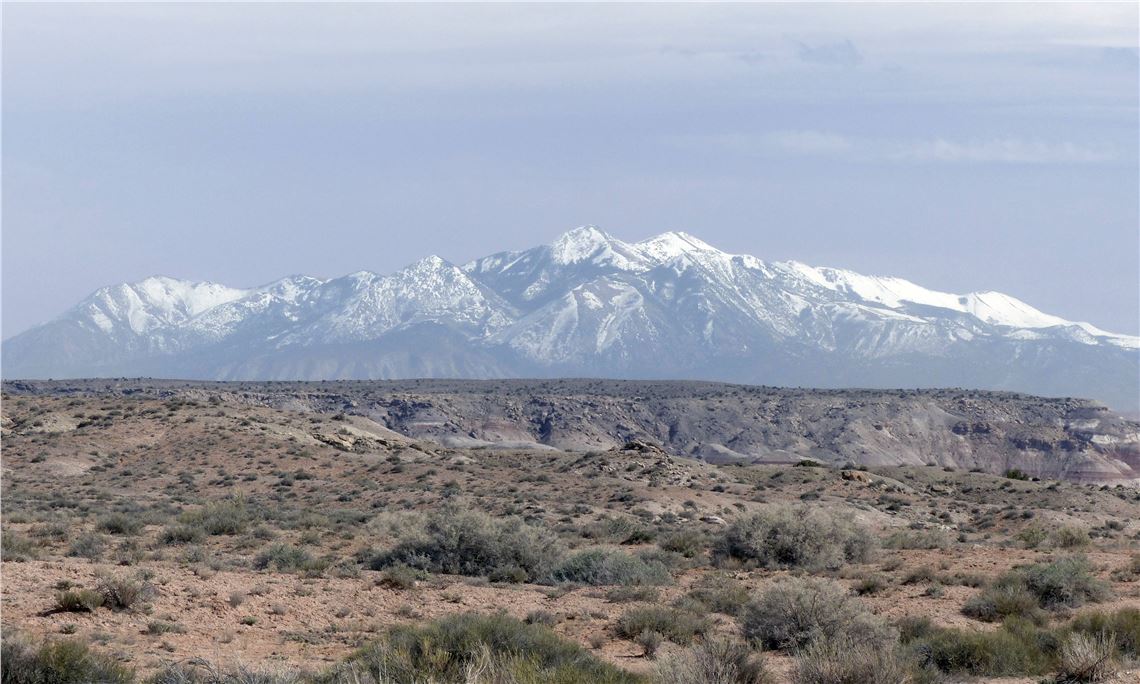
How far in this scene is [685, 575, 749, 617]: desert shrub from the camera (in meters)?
21.7

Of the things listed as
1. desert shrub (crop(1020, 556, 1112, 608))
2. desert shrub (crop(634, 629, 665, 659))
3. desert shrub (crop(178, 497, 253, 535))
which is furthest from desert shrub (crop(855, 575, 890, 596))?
desert shrub (crop(178, 497, 253, 535))

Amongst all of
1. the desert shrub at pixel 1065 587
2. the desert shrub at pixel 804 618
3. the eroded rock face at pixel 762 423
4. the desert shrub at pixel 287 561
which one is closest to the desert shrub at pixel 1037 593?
the desert shrub at pixel 1065 587

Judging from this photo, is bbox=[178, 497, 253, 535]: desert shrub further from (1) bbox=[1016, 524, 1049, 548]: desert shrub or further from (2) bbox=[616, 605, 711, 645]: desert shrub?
(1) bbox=[1016, 524, 1049, 548]: desert shrub

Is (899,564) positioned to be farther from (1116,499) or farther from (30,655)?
(1116,499)

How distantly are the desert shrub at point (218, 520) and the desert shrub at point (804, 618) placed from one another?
1776cm

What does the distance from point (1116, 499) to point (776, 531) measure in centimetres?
4075

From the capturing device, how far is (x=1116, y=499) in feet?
204

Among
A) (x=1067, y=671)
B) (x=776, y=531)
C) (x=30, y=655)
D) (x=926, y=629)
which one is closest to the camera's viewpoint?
(x=30, y=655)

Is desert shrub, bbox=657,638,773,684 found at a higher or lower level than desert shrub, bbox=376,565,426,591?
higher

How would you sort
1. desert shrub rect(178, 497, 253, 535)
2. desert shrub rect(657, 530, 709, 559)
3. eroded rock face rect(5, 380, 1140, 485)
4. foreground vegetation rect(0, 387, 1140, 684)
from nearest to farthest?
foreground vegetation rect(0, 387, 1140, 684)
desert shrub rect(657, 530, 709, 559)
desert shrub rect(178, 497, 253, 535)
eroded rock face rect(5, 380, 1140, 485)

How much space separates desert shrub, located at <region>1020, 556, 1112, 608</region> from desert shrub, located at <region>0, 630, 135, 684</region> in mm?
16066

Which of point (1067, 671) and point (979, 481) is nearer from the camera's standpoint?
point (1067, 671)

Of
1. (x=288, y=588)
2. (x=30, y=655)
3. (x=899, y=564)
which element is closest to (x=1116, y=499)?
(x=899, y=564)

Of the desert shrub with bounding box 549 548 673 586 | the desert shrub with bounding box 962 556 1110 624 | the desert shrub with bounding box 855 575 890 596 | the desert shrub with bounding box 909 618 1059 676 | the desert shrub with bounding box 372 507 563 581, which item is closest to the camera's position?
the desert shrub with bounding box 909 618 1059 676
